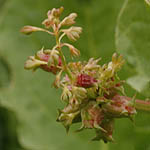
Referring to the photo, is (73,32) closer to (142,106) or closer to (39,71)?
(142,106)

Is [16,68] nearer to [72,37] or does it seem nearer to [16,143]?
[16,143]

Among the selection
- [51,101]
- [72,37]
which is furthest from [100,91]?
[51,101]

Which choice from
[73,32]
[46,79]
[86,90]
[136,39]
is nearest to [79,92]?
[86,90]

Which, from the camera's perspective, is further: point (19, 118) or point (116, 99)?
point (19, 118)

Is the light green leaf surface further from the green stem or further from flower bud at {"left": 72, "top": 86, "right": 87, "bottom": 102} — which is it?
flower bud at {"left": 72, "top": 86, "right": 87, "bottom": 102}

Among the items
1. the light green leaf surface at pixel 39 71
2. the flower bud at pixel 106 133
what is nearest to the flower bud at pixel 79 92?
the flower bud at pixel 106 133

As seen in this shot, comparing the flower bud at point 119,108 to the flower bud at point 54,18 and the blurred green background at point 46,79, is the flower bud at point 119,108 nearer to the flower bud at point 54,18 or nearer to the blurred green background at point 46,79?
the flower bud at point 54,18
